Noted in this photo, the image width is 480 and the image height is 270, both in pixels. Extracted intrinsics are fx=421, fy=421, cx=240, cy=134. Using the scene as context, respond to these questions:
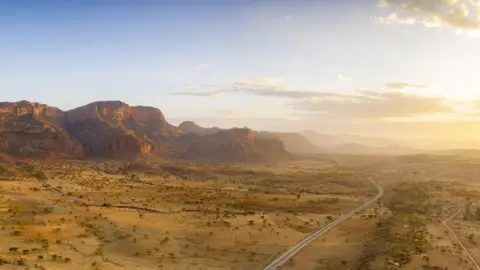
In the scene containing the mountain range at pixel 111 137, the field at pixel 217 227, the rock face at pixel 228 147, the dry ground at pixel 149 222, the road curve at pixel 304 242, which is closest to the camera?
the dry ground at pixel 149 222

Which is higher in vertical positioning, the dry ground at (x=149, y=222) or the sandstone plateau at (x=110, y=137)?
the sandstone plateau at (x=110, y=137)

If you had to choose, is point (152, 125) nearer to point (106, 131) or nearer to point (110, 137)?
point (106, 131)

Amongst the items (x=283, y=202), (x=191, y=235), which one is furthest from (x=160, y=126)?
(x=191, y=235)

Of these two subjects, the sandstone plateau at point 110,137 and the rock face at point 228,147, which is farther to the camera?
the rock face at point 228,147

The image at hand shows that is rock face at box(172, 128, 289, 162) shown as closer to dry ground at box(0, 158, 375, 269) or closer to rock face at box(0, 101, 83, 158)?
rock face at box(0, 101, 83, 158)

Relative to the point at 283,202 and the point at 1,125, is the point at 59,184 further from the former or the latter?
the point at 1,125

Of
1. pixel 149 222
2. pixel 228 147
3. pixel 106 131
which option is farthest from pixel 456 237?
pixel 228 147

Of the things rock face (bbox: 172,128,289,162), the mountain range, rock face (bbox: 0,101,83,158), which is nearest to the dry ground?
rock face (bbox: 0,101,83,158)

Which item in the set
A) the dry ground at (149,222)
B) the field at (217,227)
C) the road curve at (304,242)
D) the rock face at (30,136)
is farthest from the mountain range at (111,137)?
the road curve at (304,242)

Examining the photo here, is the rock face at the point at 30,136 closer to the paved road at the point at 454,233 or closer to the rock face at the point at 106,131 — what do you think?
the rock face at the point at 106,131
